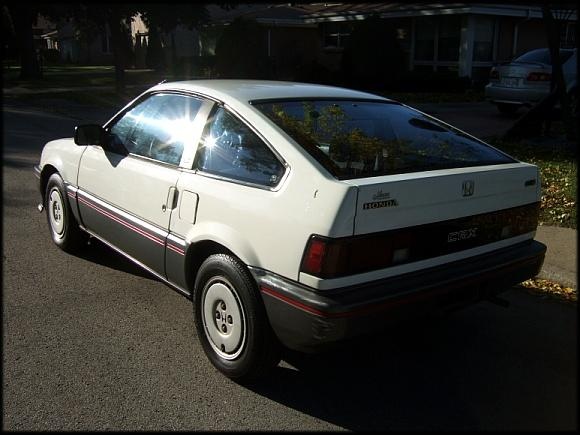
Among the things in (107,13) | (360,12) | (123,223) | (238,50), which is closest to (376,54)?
(360,12)

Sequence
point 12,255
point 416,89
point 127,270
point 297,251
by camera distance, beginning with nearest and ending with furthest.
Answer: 1. point 297,251
2. point 127,270
3. point 12,255
4. point 416,89

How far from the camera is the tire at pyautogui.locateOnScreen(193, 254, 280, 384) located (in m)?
3.01

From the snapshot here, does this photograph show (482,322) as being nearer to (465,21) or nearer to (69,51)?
(465,21)

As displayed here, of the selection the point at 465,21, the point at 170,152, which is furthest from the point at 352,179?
the point at 465,21

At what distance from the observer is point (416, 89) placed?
2130cm

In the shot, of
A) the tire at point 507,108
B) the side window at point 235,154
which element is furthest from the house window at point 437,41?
the side window at point 235,154

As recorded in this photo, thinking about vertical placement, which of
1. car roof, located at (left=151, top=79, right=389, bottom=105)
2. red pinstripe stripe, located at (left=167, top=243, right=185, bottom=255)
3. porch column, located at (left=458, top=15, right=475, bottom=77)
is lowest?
red pinstripe stripe, located at (left=167, top=243, right=185, bottom=255)

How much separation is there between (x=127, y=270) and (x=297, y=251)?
2.56m

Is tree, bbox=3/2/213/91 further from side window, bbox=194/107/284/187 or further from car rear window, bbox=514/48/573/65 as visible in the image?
car rear window, bbox=514/48/573/65

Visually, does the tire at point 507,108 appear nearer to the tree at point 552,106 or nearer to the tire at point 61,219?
the tree at point 552,106

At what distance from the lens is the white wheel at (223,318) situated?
3133mm

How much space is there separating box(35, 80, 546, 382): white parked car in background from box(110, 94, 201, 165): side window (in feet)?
0.05

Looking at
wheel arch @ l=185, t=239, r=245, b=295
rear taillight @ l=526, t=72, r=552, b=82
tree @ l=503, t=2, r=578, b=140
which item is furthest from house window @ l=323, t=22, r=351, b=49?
wheel arch @ l=185, t=239, r=245, b=295

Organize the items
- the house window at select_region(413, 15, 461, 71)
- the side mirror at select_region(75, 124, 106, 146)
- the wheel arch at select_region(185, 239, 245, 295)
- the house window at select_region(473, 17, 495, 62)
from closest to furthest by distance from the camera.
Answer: the wheel arch at select_region(185, 239, 245, 295) < the side mirror at select_region(75, 124, 106, 146) < the house window at select_region(473, 17, 495, 62) < the house window at select_region(413, 15, 461, 71)
